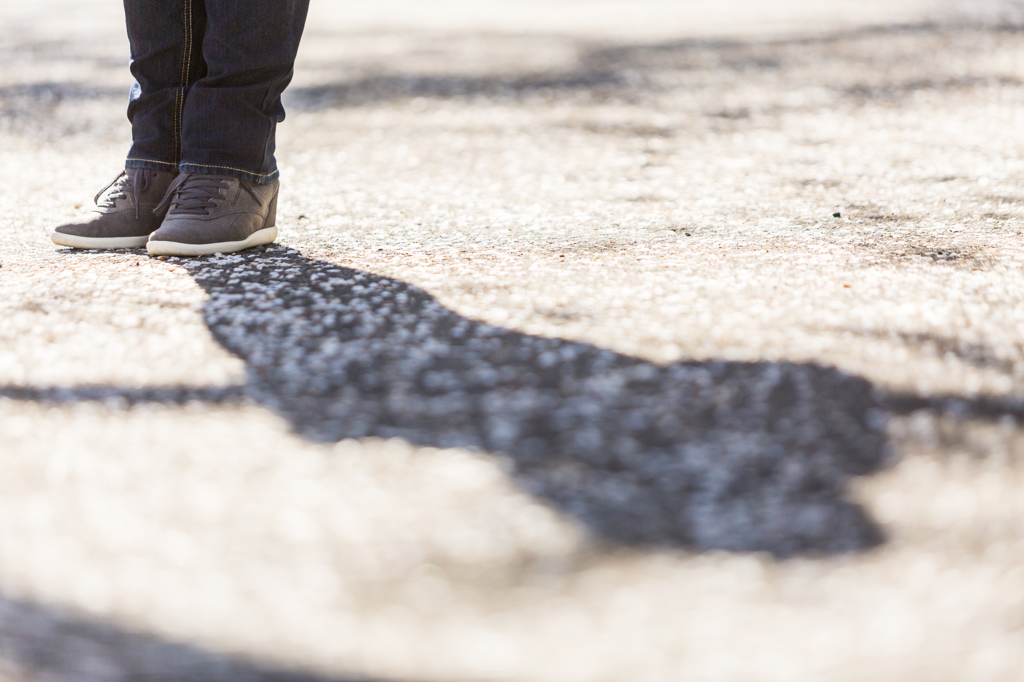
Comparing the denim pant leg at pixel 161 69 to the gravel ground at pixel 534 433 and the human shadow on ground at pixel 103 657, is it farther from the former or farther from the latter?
the human shadow on ground at pixel 103 657

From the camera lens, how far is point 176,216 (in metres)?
1.45

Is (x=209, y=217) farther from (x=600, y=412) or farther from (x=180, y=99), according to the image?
(x=600, y=412)

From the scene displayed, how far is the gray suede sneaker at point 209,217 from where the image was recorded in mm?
1432

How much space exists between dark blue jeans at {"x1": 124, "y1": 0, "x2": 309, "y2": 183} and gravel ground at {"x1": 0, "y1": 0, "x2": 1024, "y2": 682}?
20cm

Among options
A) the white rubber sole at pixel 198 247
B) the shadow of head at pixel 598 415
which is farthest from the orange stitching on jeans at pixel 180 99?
the shadow of head at pixel 598 415

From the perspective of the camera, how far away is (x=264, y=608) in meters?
0.67

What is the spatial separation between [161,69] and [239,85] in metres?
0.17

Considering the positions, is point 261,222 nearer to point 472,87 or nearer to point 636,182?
point 636,182

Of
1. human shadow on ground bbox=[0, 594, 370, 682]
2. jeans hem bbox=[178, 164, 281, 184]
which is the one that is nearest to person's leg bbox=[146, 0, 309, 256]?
jeans hem bbox=[178, 164, 281, 184]

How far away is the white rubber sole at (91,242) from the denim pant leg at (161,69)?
5.8 inches

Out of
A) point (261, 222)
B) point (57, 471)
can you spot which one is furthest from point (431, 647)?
point (261, 222)

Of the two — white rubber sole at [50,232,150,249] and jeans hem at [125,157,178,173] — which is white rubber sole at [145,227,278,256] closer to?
white rubber sole at [50,232,150,249]

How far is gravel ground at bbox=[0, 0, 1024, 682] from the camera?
65cm

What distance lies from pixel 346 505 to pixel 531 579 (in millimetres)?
202
